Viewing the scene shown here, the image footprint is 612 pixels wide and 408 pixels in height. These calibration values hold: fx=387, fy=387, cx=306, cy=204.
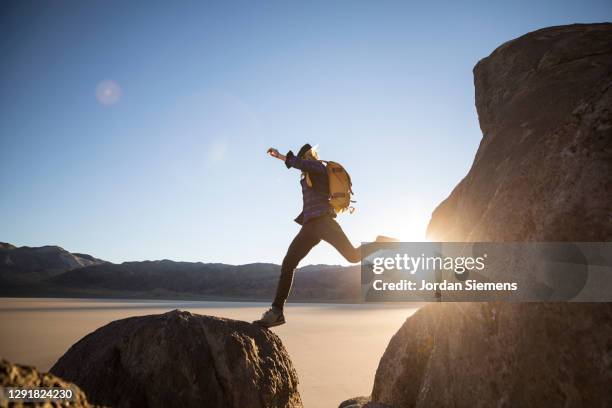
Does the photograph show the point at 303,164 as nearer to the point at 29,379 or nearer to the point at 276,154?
the point at 276,154

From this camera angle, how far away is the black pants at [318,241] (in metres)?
3.57

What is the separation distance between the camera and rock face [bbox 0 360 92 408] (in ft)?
3.58

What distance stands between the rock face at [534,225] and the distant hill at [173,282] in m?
44.3

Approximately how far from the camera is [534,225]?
227 centimetres

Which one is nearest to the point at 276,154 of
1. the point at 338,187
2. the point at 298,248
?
the point at 338,187

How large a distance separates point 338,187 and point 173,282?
57.9m

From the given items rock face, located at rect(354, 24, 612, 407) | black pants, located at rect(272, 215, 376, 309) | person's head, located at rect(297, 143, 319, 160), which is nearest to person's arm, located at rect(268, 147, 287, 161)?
person's head, located at rect(297, 143, 319, 160)

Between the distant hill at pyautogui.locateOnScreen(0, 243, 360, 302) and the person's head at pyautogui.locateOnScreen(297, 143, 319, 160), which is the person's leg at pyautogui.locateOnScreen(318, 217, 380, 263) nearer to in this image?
the person's head at pyautogui.locateOnScreen(297, 143, 319, 160)

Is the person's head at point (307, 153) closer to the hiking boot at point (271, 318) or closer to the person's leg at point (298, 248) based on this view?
the person's leg at point (298, 248)

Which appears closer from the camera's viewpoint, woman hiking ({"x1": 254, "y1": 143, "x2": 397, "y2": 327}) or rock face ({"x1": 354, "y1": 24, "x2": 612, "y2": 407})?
rock face ({"x1": 354, "y1": 24, "x2": 612, "y2": 407})

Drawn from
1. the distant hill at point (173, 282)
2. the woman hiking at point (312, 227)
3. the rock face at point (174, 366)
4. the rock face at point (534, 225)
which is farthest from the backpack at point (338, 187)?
the distant hill at point (173, 282)

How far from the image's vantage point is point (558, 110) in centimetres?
250

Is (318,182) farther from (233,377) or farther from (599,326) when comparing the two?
(599,326)

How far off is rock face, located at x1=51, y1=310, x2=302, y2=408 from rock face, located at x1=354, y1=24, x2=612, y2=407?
1307 mm
